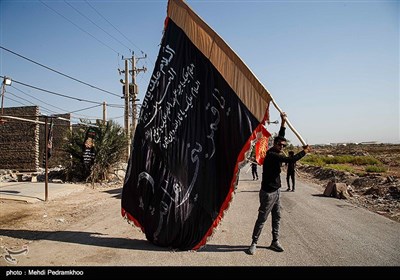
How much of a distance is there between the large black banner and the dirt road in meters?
0.53

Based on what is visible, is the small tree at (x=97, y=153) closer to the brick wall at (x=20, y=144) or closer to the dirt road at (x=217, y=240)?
the brick wall at (x=20, y=144)

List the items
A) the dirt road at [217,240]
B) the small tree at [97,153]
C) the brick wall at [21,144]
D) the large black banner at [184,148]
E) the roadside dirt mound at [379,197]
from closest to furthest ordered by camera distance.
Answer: the dirt road at [217,240] < the large black banner at [184,148] < the roadside dirt mound at [379,197] < the small tree at [97,153] < the brick wall at [21,144]

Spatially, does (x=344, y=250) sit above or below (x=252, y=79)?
below

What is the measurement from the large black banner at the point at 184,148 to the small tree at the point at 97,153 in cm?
1274

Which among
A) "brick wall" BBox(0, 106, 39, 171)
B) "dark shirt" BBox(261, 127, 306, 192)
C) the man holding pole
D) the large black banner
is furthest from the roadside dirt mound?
"brick wall" BBox(0, 106, 39, 171)

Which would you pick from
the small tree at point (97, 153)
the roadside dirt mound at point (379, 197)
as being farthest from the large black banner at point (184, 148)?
the small tree at point (97, 153)

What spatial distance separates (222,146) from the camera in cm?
530

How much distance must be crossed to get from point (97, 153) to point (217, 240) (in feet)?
45.8

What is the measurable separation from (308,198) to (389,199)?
3.11 m

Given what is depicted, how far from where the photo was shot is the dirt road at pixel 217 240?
470 cm

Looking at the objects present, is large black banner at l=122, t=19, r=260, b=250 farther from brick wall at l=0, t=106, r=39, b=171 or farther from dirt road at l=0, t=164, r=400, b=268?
brick wall at l=0, t=106, r=39, b=171

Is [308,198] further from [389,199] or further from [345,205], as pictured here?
[389,199]

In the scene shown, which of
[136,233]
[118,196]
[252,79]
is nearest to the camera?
[252,79]

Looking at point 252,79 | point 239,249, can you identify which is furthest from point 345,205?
Answer: point 252,79
